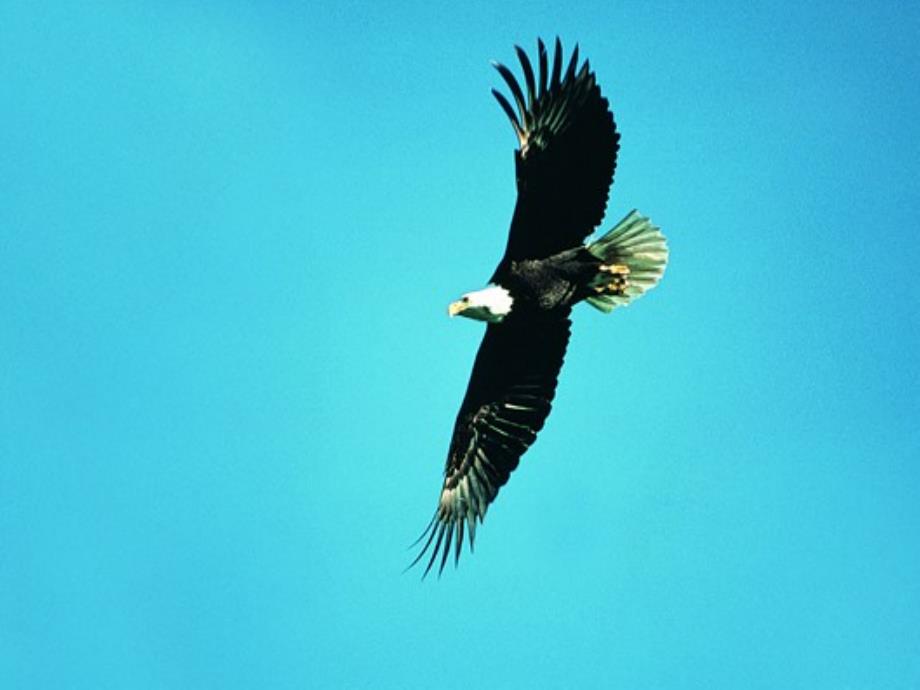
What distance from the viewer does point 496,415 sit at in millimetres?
10430

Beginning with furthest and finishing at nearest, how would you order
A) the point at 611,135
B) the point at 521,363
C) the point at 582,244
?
the point at 521,363, the point at 582,244, the point at 611,135

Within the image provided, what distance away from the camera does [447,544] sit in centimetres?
1040

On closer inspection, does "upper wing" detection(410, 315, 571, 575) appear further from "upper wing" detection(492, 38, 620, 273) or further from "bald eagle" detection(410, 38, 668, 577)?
"upper wing" detection(492, 38, 620, 273)

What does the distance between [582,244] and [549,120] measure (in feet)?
3.06

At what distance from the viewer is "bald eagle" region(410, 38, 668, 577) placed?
8938mm

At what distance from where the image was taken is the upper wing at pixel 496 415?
10.0 metres

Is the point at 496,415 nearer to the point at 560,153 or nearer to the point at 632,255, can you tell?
the point at 632,255

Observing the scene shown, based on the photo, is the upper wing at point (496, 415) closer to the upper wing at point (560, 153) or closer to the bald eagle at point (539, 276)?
the bald eagle at point (539, 276)

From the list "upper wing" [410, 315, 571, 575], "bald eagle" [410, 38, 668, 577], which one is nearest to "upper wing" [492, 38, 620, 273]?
"bald eagle" [410, 38, 668, 577]

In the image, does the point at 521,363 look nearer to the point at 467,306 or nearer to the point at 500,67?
the point at 467,306

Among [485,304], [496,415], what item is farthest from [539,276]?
[496,415]

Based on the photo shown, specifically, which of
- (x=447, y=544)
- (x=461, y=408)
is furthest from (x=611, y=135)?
(x=447, y=544)

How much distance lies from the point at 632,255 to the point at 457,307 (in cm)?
140

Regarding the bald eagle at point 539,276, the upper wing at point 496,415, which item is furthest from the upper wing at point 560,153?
the upper wing at point 496,415
